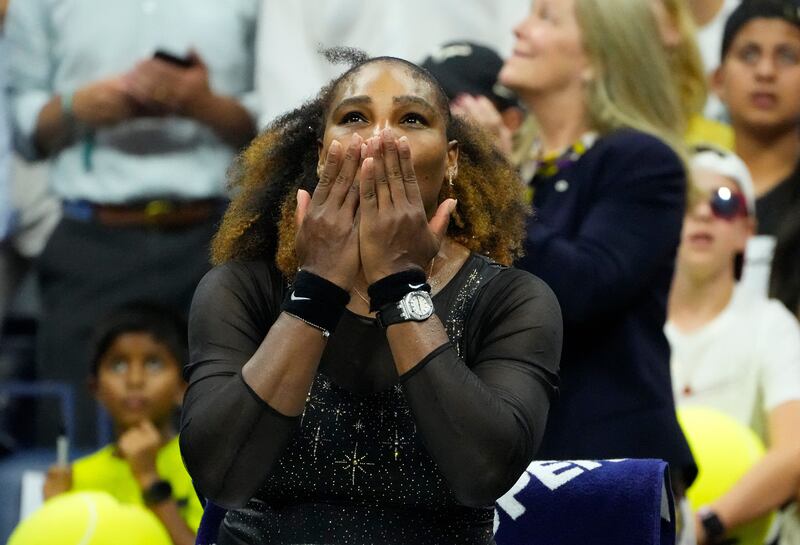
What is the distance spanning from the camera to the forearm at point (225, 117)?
481 cm

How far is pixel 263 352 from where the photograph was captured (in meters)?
2.28

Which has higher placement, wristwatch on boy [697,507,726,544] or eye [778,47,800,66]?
eye [778,47,800,66]

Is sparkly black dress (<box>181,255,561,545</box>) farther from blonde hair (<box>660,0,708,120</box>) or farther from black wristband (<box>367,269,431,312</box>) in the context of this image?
blonde hair (<box>660,0,708,120</box>)

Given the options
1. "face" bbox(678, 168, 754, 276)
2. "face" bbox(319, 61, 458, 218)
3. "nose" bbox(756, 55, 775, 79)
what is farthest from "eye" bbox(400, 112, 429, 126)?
"nose" bbox(756, 55, 775, 79)

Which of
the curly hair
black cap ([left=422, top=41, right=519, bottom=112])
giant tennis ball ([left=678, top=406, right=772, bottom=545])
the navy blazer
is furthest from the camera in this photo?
giant tennis ball ([left=678, top=406, right=772, bottom=545])

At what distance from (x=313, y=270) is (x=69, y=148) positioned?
2.83 meters

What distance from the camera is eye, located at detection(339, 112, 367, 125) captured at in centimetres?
250

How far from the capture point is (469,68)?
Result: 12.9ft

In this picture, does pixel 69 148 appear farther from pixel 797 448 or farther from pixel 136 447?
pixel 797 448

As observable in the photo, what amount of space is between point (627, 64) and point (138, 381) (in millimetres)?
1739

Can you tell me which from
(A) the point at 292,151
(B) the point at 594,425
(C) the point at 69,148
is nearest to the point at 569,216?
(B) the point at 594,425

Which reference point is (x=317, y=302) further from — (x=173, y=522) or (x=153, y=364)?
(x=153, y=364)

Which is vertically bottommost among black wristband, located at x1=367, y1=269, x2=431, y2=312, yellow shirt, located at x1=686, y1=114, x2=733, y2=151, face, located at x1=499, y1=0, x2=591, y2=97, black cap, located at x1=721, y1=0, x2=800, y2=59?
black wristband, located at x1=367, y1=269, x2=431, y2=312

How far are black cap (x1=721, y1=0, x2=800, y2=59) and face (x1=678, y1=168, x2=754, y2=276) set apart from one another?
78 cm
